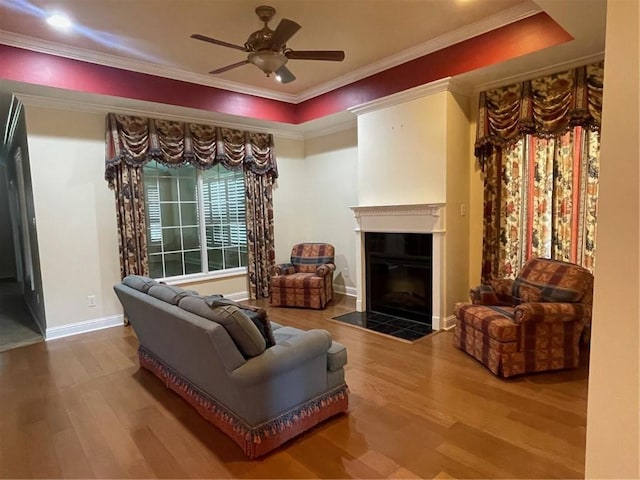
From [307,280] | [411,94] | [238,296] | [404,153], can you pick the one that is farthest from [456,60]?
Answer: [238,296]

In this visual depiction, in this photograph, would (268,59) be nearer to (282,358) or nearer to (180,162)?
(180,162)

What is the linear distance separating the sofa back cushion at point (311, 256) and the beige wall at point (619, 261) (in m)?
4.80

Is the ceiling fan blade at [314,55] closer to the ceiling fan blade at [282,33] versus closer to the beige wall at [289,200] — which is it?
the ceiling fan blade at [282,33]

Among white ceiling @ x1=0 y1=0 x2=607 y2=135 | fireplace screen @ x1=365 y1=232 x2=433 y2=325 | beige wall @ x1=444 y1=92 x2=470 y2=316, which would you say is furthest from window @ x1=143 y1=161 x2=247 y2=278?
beige wall @ x1=444 y1=92 x2=470 y2=316

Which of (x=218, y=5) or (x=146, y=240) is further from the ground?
(x=218, y=5)

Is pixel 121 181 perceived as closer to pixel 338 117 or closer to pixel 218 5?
pixel 218 5

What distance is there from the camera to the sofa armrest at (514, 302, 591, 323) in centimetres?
297

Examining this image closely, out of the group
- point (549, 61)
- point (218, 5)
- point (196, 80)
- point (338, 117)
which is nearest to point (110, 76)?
point (196, 80)

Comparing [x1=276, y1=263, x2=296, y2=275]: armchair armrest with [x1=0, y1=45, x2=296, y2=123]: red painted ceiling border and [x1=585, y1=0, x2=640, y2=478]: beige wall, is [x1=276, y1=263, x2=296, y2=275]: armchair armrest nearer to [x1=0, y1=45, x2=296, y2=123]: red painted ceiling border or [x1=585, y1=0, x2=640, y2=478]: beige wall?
[x1=0, y1=45, x2=296, y2=123]: red painted ceiling border

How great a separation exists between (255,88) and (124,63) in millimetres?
1636

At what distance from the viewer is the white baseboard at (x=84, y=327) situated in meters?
4.26

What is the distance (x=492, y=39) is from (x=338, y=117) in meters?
2.26

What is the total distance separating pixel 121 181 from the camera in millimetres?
4594

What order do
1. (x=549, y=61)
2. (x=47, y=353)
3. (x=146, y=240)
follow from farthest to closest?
(x=146, y=240)
(x=47, y=353)
(x=549, y=61)
